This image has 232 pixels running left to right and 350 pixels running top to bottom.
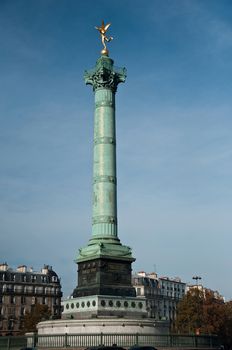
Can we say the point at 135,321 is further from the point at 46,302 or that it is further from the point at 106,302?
the point at 46,302

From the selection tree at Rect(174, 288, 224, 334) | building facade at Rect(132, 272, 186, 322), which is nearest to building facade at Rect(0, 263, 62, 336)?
building facade at Rect(132, 272, 186, 322)

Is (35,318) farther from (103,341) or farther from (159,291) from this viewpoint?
(103,341)

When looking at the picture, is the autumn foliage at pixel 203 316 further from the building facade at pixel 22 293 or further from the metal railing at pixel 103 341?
the metal railing at pixel 103 341

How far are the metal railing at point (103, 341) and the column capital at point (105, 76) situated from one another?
23.3m

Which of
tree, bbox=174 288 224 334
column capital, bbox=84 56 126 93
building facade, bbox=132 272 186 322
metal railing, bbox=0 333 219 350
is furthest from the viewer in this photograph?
building facade, bbox=132 272 186 322

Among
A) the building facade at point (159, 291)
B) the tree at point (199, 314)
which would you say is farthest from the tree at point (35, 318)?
the building facade at point (159, 291)

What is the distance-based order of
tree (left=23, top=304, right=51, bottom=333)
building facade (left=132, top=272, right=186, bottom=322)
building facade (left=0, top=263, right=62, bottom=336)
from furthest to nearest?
1. building facade (left=132, top=272, right=186, bottom=322)
2. building facade (left=0, top=263, right=62, bottom=336)
3. tree (left=23, top=304, right=51, bottom=333)

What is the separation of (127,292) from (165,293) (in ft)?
280

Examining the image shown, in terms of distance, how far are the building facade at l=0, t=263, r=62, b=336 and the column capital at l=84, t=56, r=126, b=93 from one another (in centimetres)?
6074

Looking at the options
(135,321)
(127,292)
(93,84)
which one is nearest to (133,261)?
(127,292)

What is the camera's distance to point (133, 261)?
4116 cm

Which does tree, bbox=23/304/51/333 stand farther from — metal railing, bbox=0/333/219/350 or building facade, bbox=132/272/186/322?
metal railing, bbox=0/333/219/350

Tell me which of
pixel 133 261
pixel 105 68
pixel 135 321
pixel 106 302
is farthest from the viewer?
pixel 105 68

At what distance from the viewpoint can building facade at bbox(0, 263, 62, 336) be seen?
316 ft
